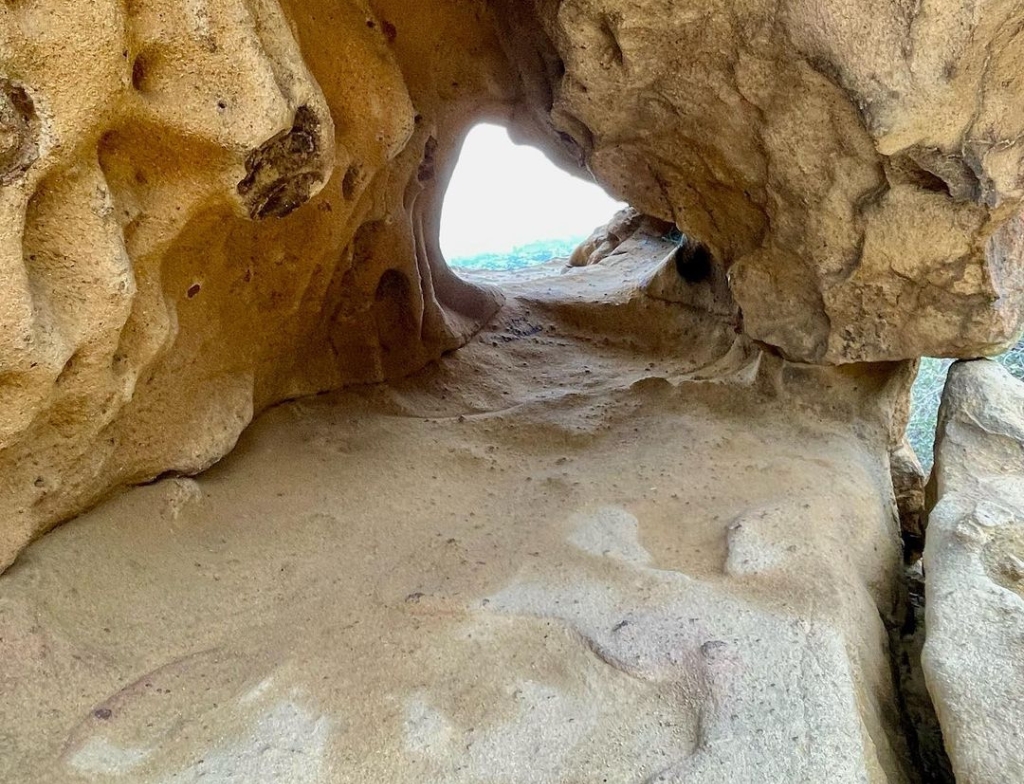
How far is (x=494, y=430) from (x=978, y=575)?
101 cm

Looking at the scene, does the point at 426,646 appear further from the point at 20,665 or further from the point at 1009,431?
the point at 1009,431

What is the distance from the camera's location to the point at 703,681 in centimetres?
100

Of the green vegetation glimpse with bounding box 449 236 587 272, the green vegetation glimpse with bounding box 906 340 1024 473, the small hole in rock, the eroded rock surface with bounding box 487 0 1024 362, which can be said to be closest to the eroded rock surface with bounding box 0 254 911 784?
the eroded rock surface with bounding box 487 0 1024 362

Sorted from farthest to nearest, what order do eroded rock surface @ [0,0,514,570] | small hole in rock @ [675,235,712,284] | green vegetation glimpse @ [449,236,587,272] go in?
1. green vegetation glimpse @ [449,236,587,272]
2. small hole in rock @ [675,235,712,284]
3. eroded rock surface @ [0,0,514,570]

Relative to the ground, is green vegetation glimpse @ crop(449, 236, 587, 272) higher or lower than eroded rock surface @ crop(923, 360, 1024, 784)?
lower

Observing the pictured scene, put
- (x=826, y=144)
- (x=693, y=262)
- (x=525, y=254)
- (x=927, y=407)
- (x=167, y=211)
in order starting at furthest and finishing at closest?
1. (x=525, y=254)
2. (x=927, y=407)
3. (x=693, y=262)
4. (x=826, y=144)
5. (x=167, y=211)

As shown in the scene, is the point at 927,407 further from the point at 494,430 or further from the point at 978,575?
the point at 978,575

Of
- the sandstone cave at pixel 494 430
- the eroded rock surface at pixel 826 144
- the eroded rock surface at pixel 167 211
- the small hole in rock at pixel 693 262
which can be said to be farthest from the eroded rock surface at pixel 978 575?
the eroded rock surface at pixel 167 211

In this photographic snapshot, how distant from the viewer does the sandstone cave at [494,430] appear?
3.03ft

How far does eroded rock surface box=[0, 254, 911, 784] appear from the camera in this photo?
0.91m

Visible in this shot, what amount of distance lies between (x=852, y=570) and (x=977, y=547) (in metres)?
0.18

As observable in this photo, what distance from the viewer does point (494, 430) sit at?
Result: 184 centimetres

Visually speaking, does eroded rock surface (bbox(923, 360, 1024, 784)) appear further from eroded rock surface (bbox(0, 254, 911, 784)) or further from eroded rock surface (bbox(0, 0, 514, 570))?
eroded rock surface (bbox(0, 0, 514, 570))

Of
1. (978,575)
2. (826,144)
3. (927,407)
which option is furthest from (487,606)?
(927,407)
